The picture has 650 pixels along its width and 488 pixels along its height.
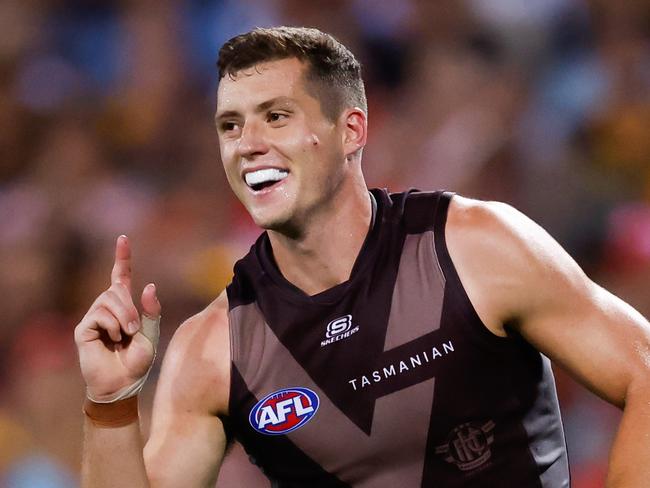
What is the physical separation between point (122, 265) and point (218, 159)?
147 inches

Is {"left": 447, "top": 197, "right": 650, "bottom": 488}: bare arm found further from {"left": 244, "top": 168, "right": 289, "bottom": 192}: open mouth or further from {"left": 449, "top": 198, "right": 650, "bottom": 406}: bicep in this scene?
{"left": 244, "top": 168, "right": 289, "bottom": 192}: open mouth

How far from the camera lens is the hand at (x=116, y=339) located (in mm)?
3555

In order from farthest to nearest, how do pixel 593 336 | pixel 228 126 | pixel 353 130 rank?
pixel 353 130 → pixel 228 126 → pixel 593 336

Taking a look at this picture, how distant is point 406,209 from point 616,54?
11.0ft

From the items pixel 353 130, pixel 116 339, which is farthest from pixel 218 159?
pixel 116 339

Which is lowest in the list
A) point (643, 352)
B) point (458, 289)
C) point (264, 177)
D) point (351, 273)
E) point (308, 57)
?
point (643, 352)

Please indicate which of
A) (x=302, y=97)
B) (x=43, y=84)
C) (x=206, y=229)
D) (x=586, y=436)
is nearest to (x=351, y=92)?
(x=302, y=97)

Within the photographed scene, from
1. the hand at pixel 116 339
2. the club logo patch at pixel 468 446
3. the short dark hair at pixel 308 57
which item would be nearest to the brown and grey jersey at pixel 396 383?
the club logo patch at pixel 468 446

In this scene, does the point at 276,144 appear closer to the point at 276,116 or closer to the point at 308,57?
the point at 276,116

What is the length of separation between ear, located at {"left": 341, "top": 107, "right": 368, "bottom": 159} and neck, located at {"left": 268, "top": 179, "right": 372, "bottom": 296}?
0.43 feet

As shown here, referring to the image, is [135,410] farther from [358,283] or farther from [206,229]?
[206,229]

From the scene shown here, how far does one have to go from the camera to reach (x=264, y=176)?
3676 millimetres

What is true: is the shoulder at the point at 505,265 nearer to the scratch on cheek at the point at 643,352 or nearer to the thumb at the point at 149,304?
the scratch on cheek at the point at 643,352

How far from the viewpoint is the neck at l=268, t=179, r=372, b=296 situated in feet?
12.6
